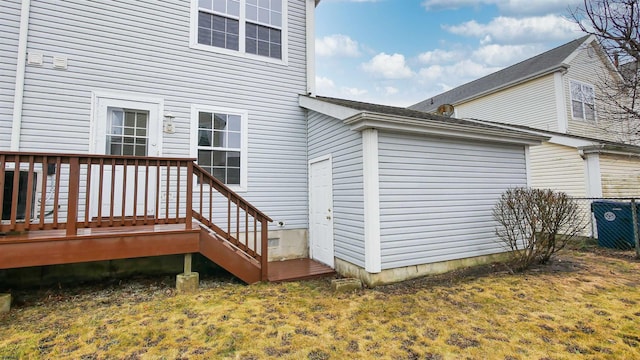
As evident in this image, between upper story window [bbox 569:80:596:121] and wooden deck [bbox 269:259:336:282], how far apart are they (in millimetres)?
11686

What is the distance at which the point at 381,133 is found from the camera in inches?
183

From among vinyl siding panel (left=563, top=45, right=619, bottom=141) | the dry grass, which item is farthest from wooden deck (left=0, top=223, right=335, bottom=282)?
vinyl siding panel (left=563, top=45, right=619, bottom=141)

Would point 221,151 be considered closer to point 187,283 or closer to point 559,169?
point 187,283

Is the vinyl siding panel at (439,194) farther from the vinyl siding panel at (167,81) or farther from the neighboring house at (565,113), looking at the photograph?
the neighboring house at (565,113)

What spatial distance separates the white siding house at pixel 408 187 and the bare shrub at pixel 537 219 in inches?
16.3

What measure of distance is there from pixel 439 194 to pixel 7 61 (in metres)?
7.24

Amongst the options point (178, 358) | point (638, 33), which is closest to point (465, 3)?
point (638, 33)

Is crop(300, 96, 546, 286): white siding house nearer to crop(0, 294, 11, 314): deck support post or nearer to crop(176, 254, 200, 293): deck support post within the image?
crop(176, 254, 200, 293): deck support post

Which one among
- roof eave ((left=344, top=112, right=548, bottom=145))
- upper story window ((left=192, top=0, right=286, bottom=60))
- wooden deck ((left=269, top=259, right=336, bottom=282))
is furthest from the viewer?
upper story window ((left=192, top=0, right=286, bottom=60))

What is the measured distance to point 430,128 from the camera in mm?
4914

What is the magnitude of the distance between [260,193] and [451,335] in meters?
4.11

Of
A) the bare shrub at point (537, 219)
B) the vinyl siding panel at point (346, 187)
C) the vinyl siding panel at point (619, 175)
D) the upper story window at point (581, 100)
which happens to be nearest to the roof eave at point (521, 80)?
the upper story window at point (581, 100)

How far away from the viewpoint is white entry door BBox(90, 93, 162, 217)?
4.85 m

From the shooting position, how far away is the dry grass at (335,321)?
267 centimetres
